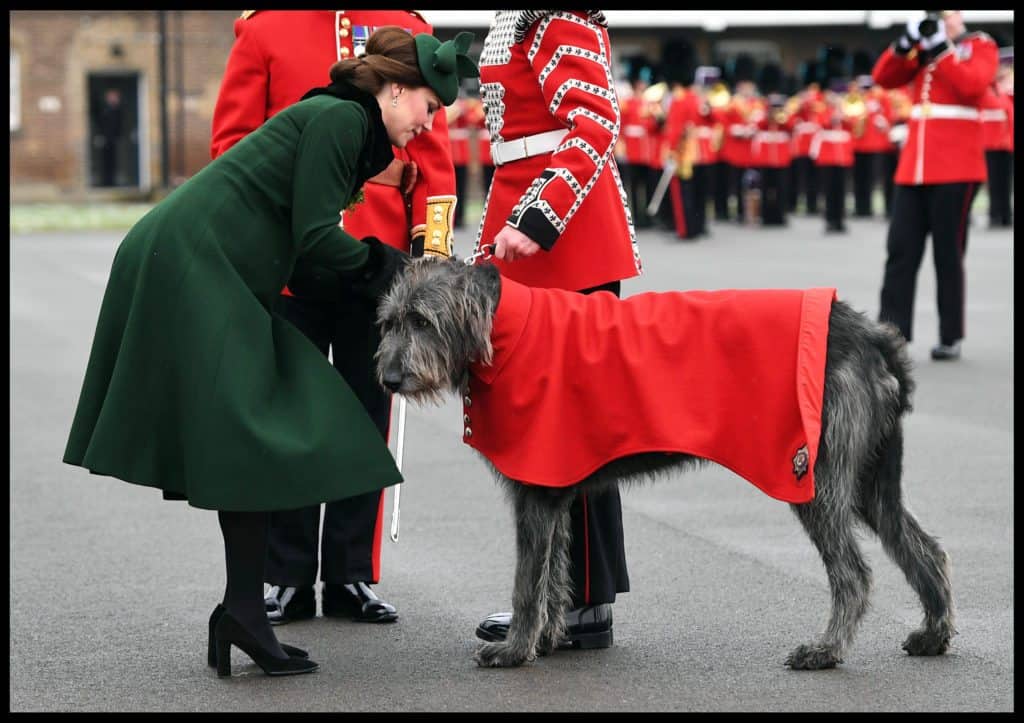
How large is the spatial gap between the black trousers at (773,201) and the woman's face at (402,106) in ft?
77.8

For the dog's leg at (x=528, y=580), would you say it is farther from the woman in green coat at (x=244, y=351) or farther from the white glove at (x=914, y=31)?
the white glove at (x=914, y=31)

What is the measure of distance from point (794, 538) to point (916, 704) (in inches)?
88.8

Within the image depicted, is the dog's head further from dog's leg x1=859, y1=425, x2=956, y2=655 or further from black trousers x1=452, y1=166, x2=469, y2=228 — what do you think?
black trousers x1=452, y1=166, x2=469, y2=228

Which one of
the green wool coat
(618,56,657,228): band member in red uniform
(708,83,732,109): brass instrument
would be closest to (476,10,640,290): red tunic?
the green wool coat

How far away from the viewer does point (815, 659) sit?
502 centimetres

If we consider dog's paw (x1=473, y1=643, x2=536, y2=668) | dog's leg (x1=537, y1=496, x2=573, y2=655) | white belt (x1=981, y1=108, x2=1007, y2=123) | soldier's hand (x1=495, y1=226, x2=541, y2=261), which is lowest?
dog's paw (x1=473, y1=643, x2=536, y2=668)

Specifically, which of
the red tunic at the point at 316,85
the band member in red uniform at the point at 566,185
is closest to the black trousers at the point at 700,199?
the red tunic at the point at 316,85

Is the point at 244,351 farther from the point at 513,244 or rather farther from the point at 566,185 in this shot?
the point at 566,185

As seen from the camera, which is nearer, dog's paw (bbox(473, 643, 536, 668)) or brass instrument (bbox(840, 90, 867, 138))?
dog's paw (bbox(473, 643, 536, 668))

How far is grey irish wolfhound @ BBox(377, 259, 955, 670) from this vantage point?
4.81 meters

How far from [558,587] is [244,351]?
114 centimetres

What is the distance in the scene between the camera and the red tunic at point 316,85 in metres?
5.68

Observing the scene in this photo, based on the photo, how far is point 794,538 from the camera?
22.8ft

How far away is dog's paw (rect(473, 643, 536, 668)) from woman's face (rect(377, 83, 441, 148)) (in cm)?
147
